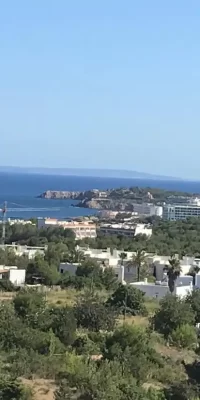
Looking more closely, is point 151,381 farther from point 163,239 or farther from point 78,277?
point 163,239

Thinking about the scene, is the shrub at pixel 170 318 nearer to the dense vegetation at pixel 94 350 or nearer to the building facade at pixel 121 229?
the dense vegetation at pixel 94 350

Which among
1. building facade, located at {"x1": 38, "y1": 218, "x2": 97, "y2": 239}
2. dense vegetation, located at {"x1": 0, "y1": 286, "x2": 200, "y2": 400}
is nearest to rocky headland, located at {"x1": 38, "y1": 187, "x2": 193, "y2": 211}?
building facade, located at {"x1": 38, "y1": 218, "x2": 97, "y2": 239}

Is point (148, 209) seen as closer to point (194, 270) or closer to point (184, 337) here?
point (194, 270)

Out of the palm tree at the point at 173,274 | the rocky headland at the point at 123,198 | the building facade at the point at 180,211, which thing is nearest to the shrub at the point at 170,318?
the palm tree at the point at 173,274

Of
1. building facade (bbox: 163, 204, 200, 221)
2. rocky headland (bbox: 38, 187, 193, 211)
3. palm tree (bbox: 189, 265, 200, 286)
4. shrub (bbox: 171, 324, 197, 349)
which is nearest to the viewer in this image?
shrub (bbox: 171, 324, 197, 349)

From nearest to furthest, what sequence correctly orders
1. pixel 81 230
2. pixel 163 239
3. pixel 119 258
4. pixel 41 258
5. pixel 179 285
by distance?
pixel 179 285, pixel 41 258, pixel 119 258, pixel 163 239, pixel 81 230

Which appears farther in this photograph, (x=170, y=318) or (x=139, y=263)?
(x=139, y=263)

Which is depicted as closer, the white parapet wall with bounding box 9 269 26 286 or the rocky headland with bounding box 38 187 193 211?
the white parapet wall with bounding box 9 269 26 286

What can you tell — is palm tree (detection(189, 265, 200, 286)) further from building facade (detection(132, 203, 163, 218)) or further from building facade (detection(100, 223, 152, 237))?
building facade (detection(132, 203, 163, 218))

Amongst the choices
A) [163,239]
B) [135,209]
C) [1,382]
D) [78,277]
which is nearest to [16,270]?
[78,277]

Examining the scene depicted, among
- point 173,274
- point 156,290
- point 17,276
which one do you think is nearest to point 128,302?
point 156,290

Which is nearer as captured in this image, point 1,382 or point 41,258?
point 1,382
